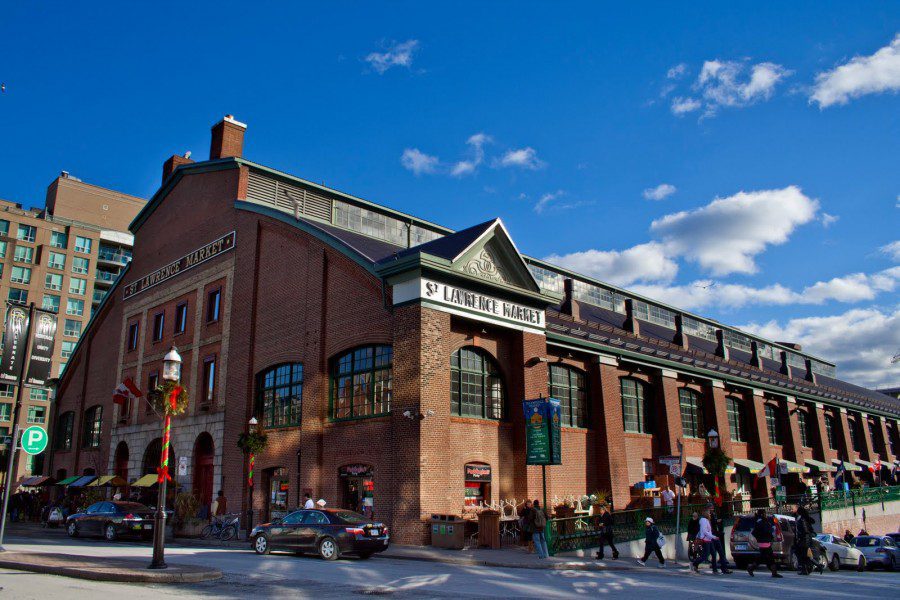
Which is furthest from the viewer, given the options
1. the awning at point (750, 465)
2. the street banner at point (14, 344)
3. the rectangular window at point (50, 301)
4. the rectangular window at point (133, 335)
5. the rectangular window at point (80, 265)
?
the rectangular window at point (80, 265)

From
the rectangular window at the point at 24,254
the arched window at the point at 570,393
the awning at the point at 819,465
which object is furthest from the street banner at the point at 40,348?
the rectangular window at the point at 24,254

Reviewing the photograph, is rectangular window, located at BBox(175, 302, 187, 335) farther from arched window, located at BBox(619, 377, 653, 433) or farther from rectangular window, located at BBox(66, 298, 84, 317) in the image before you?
rectangular window, located at BBox(66, 298, 84, 317)

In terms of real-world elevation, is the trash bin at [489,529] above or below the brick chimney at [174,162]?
below

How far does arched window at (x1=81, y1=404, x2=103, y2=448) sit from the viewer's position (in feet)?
143

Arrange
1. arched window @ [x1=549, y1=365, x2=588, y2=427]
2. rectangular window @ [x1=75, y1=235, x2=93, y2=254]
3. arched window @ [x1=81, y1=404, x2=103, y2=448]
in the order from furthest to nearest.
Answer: rectangular window @ [x1=75, y1=235, x2=93, y2=254] → arched window @ [x1=81, y1=404, x2=103, y2=448] → arched window @ [x1=549, y1=365, x2=588, y2=427]

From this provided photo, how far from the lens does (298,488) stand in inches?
1101

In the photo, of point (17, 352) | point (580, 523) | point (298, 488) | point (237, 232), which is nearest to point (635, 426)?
point (580, 523)

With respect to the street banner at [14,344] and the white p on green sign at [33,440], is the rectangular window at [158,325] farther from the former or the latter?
the white p on green sign at [33,440]

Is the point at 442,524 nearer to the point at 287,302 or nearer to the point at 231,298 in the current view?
the point at 287,302

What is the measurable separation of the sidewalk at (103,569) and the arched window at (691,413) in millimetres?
28452

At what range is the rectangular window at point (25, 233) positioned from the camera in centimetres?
8019

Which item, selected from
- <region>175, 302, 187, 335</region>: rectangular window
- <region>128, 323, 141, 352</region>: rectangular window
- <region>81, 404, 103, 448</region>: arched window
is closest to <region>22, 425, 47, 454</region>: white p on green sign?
<region>175, 302, 187, 335</region>: rectangular window

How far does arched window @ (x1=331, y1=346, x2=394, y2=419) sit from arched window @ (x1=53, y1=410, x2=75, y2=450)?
26.9m

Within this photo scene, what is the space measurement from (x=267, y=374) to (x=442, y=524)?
12.6m
